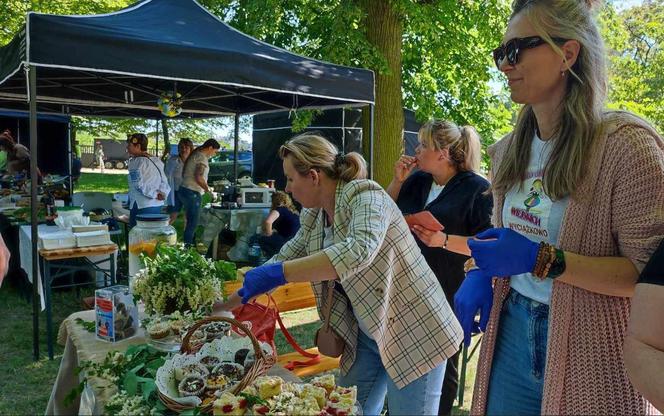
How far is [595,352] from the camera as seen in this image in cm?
118

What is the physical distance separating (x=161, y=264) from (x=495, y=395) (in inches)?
56.7

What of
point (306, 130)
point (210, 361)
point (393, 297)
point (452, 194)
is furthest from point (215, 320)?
point (306, 130)

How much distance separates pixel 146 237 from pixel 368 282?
5.04 ft

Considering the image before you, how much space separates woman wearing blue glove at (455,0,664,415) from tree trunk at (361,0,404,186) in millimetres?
5994

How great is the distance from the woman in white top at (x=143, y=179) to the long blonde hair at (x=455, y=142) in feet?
13.6

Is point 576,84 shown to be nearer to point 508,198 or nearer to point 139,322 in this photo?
point 508,198

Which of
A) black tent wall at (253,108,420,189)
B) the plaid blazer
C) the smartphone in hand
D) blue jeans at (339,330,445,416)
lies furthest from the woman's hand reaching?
black tent wall at (253,108,420,189)

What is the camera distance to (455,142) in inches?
105

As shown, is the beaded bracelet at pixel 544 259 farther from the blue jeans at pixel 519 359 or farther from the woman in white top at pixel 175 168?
the woman in white top at pixel 175 168

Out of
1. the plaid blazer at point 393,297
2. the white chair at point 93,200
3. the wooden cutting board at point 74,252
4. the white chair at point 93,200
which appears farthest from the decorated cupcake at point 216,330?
the white chair at point 93,200

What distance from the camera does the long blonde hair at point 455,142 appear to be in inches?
105

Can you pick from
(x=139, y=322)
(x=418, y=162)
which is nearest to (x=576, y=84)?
(x=418, y=162)

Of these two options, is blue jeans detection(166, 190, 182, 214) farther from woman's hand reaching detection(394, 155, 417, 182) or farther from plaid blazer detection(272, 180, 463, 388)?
plaid blazer detection(272, 180, 463, 388)

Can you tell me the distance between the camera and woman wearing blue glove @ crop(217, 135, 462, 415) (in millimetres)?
1647
